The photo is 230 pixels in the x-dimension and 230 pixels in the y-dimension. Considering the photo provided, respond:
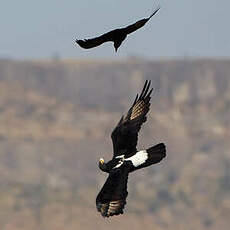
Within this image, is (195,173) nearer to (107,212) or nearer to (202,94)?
(202,94)

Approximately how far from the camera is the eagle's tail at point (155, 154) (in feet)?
47.2

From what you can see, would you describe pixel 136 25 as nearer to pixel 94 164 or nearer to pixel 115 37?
pixel 115 37

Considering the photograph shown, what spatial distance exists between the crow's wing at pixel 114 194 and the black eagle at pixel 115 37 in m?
2.21

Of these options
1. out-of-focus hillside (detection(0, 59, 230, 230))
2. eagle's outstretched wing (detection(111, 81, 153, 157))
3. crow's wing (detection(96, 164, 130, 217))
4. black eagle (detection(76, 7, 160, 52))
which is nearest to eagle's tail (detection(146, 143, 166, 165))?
eagle's outstretched wing (detection(111, 81, 153, 157))

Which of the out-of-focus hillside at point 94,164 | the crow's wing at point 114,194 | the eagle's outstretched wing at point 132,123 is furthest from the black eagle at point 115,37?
the out-of-focus hillside at point 94,164

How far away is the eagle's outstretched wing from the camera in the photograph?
1520 centimetres

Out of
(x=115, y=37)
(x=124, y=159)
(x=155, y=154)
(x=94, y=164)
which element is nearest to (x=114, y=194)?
(x=124, y=159)

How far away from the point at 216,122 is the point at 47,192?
3690cm

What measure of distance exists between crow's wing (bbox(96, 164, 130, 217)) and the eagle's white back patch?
0.50ft

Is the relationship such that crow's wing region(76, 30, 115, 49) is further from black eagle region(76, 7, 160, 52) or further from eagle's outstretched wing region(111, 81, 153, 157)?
eagle's outstretched wing region(111, 81, 153, 157)

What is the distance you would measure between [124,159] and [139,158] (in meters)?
0.21

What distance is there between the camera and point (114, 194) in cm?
1328

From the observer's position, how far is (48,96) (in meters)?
188

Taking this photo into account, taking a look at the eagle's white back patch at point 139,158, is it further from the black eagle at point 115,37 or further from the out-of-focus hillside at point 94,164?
the out-of-focus hillside at point 94,164
